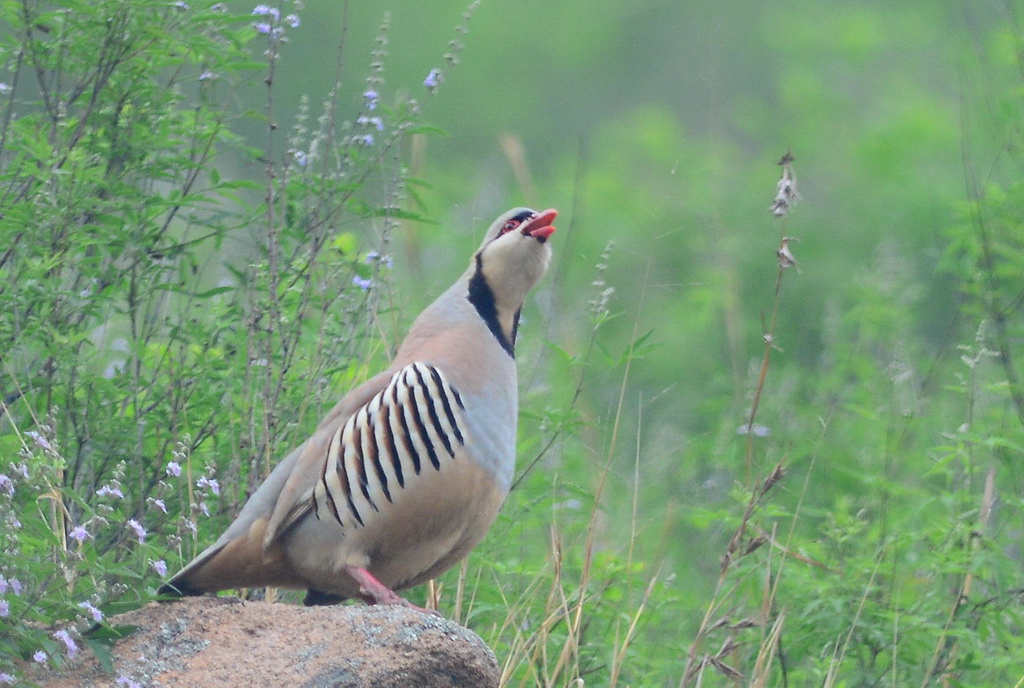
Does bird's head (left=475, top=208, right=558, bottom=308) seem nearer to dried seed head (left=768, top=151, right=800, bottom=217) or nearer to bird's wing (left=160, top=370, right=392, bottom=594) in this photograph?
bird's wing (left=160, top=370, right=392, bottom=594)

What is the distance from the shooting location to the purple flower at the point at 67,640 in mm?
3421

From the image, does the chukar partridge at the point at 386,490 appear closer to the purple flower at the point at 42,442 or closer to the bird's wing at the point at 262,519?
the bird's wing at the point at 262,519

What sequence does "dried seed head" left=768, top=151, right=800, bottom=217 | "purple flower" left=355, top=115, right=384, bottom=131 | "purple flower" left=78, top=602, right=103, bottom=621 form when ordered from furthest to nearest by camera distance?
"purple flower" left=355, top=115, right=384, bottom=131 → "dried seed head" left=768, top=151, right=800, bottom=217 → "purple flower" left=78, top=602, right=103, bottom=621

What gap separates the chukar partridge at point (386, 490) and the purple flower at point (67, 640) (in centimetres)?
43

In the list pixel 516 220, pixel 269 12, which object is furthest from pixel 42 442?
pixel 269 12

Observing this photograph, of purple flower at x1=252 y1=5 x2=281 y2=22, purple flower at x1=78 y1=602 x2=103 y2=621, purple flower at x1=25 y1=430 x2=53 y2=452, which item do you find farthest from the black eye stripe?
purple flower at x1=78 y1=602 x2=103 y2=621

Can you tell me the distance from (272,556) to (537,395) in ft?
6.20

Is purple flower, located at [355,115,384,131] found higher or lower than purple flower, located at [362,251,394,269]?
higher

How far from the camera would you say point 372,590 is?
402 cm

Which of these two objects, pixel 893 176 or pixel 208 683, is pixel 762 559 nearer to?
pixel 208 683

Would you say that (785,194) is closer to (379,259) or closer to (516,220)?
(516,220)

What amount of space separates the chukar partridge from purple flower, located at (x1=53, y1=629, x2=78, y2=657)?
43 cm

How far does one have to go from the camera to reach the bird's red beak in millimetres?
4453

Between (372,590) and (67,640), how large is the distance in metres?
0.86
